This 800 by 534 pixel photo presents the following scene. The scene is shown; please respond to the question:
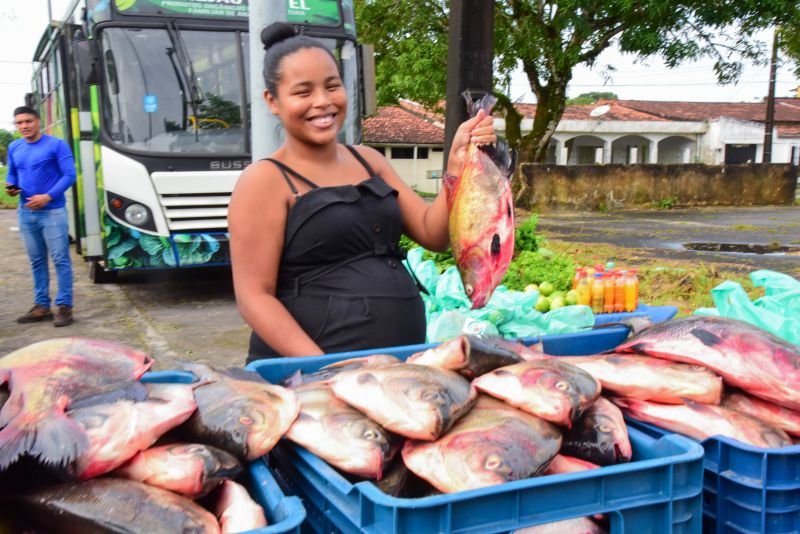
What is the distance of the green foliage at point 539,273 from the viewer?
6.17m

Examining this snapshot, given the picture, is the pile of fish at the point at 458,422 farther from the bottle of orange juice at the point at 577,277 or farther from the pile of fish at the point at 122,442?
the bottle of orange juice at the point at 577,277

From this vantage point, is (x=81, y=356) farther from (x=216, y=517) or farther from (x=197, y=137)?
(x=197, y=137)

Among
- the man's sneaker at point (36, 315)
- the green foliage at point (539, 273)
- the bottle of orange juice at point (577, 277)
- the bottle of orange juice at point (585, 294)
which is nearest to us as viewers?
the bottle of orange juice at point (585, 294)

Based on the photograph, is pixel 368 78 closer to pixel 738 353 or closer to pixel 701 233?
pixel 738 353

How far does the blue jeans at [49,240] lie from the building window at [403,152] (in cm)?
3673

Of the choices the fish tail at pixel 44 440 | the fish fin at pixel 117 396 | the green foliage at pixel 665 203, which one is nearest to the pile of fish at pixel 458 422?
the fish fin at pixel 117 396

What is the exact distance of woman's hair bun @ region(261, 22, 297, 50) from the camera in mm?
2631

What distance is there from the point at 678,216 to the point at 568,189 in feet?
9.68

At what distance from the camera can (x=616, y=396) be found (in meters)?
1.96

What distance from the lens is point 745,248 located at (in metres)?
12.3

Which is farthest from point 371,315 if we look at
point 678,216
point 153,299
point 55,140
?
Result: point 678,216

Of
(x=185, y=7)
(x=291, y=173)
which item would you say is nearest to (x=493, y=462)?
(x=291, y=173)

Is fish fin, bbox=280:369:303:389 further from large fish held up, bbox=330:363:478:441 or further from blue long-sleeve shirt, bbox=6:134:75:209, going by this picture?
blue long-sleeve shirt, bbox=6:134:75:209

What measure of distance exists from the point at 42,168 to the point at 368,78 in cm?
356
